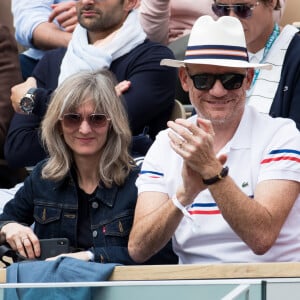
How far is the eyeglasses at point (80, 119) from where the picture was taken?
508 centimetres

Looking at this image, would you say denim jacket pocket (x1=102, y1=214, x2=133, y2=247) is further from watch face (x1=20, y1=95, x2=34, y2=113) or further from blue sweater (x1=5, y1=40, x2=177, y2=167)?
watch face (x1=20, y1=95, x2=34, y2=113)

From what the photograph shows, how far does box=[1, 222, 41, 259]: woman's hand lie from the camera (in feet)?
16.0

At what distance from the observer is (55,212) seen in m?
5.04

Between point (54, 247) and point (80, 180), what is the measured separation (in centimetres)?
39

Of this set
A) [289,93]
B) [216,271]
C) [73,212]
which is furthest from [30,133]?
[216,271]

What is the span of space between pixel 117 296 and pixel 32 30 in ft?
11.1

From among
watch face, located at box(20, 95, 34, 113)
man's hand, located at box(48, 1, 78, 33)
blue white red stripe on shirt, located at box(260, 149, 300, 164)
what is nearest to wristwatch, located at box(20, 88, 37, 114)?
watch face, located at box(20, 95, 34, 113)

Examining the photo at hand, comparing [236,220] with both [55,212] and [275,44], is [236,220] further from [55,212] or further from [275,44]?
[275,44]

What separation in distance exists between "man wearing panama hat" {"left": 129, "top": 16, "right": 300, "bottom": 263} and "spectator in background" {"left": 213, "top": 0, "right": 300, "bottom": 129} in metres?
0.70

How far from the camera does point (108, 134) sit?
16.9 ft

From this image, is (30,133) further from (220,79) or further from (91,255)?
(220,79)

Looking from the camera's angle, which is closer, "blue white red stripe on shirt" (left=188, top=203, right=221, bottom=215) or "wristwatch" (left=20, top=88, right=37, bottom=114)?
"blue white red stripe on shirt" (left=188, top=203, right=221, bottom=215)

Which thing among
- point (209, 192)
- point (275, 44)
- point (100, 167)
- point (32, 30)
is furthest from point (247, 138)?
point (32, 30)

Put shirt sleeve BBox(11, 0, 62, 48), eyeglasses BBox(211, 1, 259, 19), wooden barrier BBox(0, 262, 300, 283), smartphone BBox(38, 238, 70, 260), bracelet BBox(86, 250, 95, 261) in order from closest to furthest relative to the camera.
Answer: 1. wooden barrier BBox(0, 262, 300, 283)
2. bracelet BBox(86, 250, 95, 261)
3. smartphone BBox(38, 238, 70, 260)
4. eyeglasses BBox(211, 1, 259, 19)
5. shirt sleeve BBox(11, 0, 62, 48)
